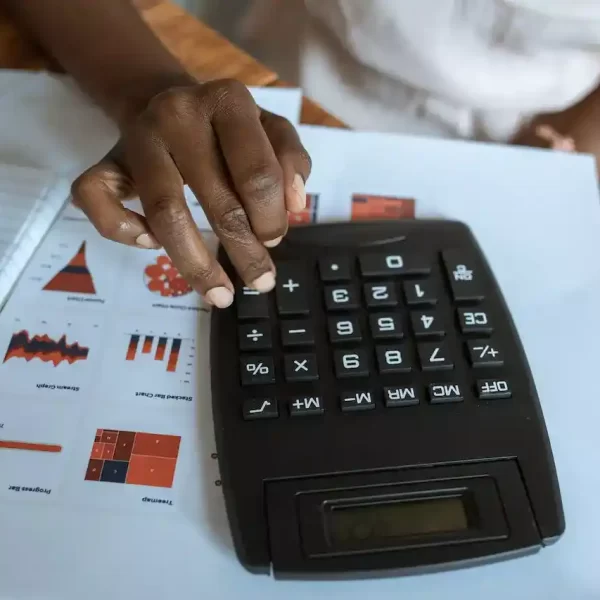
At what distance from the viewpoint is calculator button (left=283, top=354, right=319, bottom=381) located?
31cm

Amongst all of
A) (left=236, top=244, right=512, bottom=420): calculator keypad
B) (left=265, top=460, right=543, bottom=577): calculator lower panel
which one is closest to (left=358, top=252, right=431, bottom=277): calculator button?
(left=236, top=244, right=512, bottom=420): calculator keypad

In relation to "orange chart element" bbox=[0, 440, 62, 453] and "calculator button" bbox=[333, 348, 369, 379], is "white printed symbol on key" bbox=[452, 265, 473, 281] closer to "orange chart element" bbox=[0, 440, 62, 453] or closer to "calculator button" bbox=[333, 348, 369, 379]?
"calculator button" bbox=[333, 348, 369, 379]

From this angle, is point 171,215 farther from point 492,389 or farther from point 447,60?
point 447,60

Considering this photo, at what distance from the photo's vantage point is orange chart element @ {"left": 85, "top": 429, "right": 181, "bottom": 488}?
0.29 metres

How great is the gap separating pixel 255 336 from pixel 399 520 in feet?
0.35

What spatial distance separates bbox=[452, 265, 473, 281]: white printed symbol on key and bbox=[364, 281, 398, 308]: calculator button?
35mm

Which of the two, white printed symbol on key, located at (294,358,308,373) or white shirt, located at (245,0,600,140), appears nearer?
white printed symbol on key, located at (294,358,308,373)

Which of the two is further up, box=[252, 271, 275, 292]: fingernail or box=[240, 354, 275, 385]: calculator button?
box=[252, 271, 275, 292]: fingernail

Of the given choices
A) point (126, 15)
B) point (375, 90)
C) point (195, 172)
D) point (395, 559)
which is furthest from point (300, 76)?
point (395, 559)

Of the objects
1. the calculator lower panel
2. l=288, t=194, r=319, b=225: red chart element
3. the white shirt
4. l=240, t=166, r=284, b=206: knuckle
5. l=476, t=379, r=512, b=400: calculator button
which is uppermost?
the white shirt

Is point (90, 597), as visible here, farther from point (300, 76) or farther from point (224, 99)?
point (300, 76)

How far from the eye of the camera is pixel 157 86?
14.1 inches

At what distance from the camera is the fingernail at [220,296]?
0.30 meters

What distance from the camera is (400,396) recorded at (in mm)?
302
